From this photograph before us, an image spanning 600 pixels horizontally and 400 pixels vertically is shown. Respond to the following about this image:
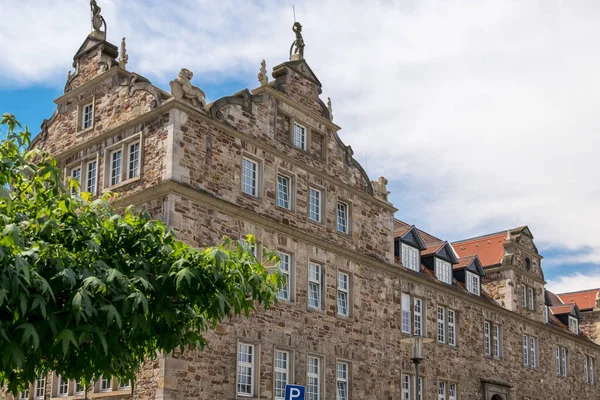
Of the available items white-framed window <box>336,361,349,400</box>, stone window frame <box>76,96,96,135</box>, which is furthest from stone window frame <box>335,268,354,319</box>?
stone window frame <box>76,96,96,135</box>

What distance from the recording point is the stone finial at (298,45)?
28344 mm

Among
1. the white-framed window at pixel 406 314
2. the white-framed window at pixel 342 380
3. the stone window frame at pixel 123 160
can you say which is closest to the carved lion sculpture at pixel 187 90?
the stone window frame at pixel 123 160

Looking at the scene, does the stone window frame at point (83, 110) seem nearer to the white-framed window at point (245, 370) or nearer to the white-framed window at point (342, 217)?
the white-framed window at point (245, 370)

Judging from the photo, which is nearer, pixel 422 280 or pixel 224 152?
pixel 224 152

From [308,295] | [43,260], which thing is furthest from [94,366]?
[308,295]

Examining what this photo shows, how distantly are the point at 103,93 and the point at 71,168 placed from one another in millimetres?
2453

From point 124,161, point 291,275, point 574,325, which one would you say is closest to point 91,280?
point 124,161

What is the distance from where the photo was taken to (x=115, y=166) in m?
24.1

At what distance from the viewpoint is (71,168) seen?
25469mm

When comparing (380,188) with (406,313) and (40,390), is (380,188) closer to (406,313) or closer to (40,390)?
(406,313)

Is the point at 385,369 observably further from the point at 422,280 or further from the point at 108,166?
the point at 108,166

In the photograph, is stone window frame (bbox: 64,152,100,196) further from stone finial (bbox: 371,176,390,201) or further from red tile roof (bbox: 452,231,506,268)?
red tile roof (bbox: 452,231,506,268)

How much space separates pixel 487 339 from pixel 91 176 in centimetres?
1934

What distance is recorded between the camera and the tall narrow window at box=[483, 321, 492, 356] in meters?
35.8
